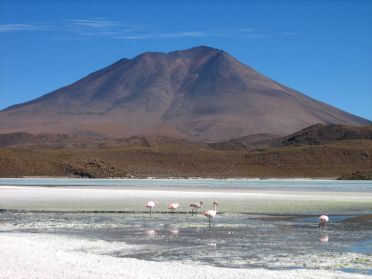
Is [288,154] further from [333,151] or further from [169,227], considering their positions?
[169,227]

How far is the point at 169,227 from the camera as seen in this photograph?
947 inches

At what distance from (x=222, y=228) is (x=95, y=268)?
9215mm

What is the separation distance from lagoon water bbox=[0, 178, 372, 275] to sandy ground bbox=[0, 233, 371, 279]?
2.53 feet

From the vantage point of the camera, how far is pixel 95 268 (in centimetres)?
1498

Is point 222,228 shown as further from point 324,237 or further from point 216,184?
point 216,184

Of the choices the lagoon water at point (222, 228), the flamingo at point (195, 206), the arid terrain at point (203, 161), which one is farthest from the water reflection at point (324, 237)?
the arid terrain at point (203, 161)

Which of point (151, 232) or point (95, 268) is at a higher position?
point (151, 232)

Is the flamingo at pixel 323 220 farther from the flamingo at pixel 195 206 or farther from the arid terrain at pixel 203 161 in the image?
the arid terrain at pixel 203 161

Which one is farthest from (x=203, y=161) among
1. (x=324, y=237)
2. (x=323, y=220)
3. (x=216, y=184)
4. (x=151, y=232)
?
(x=324, y=237)

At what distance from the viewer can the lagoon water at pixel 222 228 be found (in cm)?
1728

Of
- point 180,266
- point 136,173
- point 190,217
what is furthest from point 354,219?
point 136,173

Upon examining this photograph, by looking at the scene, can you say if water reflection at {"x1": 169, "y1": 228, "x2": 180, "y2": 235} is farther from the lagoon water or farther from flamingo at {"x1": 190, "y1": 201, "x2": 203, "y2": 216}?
flamingo at {"x1": 190, "y1": 201, "x2": 203, "y2": 216}

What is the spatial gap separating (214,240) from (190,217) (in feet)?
25.4

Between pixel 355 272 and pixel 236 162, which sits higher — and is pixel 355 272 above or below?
below
